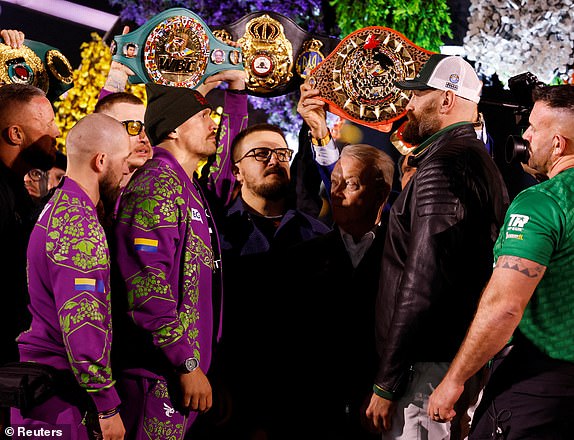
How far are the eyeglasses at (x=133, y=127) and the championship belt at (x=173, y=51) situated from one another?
0.29m

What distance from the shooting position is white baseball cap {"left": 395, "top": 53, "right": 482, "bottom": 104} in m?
2.90

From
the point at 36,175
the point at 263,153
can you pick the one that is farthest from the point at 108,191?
the point at 36,175

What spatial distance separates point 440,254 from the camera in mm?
2561

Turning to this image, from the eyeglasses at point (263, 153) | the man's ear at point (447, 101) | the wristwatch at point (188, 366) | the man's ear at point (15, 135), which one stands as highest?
the man's ear at point (447, 101)

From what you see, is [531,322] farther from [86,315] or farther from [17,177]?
[17,177]

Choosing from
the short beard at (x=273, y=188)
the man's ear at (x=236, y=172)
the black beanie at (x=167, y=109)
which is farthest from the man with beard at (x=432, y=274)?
the man's ear at (x=236, y=172)

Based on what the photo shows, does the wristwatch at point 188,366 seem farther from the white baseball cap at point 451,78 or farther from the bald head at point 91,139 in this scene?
the white baseball cap at point 451,78

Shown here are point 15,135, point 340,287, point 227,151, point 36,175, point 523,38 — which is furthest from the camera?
point 523,38

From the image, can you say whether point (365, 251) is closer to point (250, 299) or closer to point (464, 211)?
point (250, 299)

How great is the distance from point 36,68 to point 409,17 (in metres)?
5.00

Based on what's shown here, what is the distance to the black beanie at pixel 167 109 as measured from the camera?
3141 mm

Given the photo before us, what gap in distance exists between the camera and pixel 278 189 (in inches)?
152

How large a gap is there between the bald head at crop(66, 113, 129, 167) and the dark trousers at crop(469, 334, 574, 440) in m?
1.66

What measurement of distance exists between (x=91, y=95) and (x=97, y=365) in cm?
466
